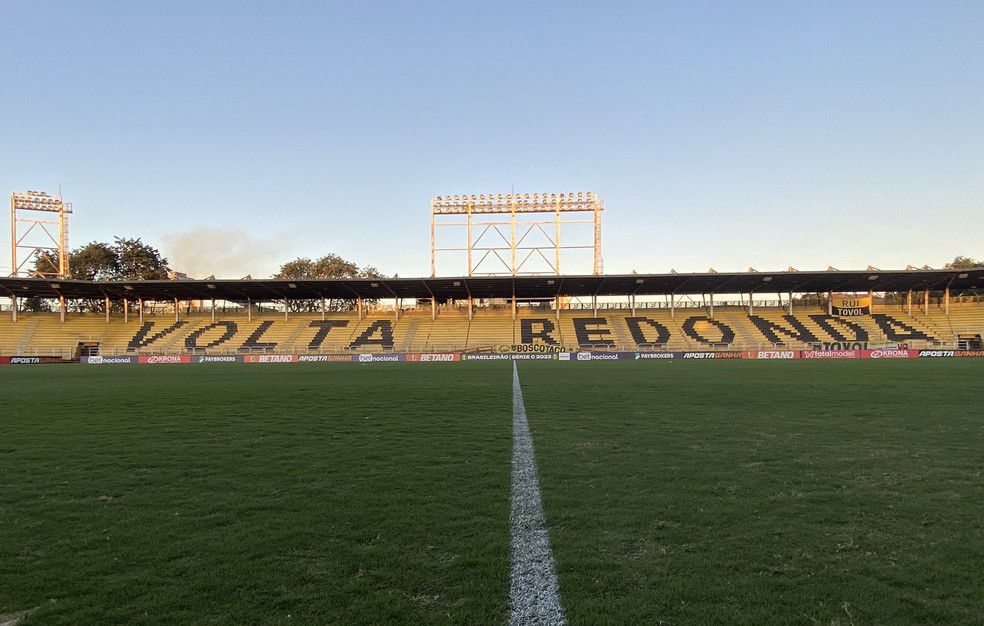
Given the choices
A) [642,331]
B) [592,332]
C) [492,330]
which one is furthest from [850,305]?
[492,330]

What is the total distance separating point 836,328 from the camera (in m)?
40.8

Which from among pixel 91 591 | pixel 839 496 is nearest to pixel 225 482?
pixel 91 591

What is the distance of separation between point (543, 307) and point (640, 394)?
35.0m

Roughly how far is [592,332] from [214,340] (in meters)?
28.5

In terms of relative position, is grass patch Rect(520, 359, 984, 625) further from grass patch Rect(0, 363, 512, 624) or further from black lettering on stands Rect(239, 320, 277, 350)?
black lettering on stands Rect(239, 320, 277, 350)

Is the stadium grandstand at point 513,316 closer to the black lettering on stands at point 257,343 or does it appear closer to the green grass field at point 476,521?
the black lettering on stands at point 257,343

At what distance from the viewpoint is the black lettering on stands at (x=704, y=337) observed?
131ft

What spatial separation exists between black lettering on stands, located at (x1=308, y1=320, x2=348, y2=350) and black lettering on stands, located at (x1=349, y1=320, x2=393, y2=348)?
2.42 metres

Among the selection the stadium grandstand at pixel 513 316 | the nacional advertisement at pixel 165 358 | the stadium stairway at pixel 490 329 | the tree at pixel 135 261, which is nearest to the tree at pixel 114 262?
the tree at pixel 135 261

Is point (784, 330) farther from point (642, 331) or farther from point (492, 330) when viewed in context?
point (492, 330)

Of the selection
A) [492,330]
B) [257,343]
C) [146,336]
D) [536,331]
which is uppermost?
[492,330]

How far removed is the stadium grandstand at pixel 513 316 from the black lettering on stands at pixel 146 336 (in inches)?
6.2

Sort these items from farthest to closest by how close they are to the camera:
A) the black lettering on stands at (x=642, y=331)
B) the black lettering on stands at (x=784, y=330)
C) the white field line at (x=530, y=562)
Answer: the black lettering on stands at (x=642, y=331) < the black lettering on stands at (x=784, y=330) < the white field line at (x=530, y=562)

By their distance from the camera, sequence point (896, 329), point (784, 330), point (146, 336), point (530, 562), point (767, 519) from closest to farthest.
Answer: point (530, 562) < point (767, 519) < point (896, 329) < point (784, 330) < point (146, 336)
